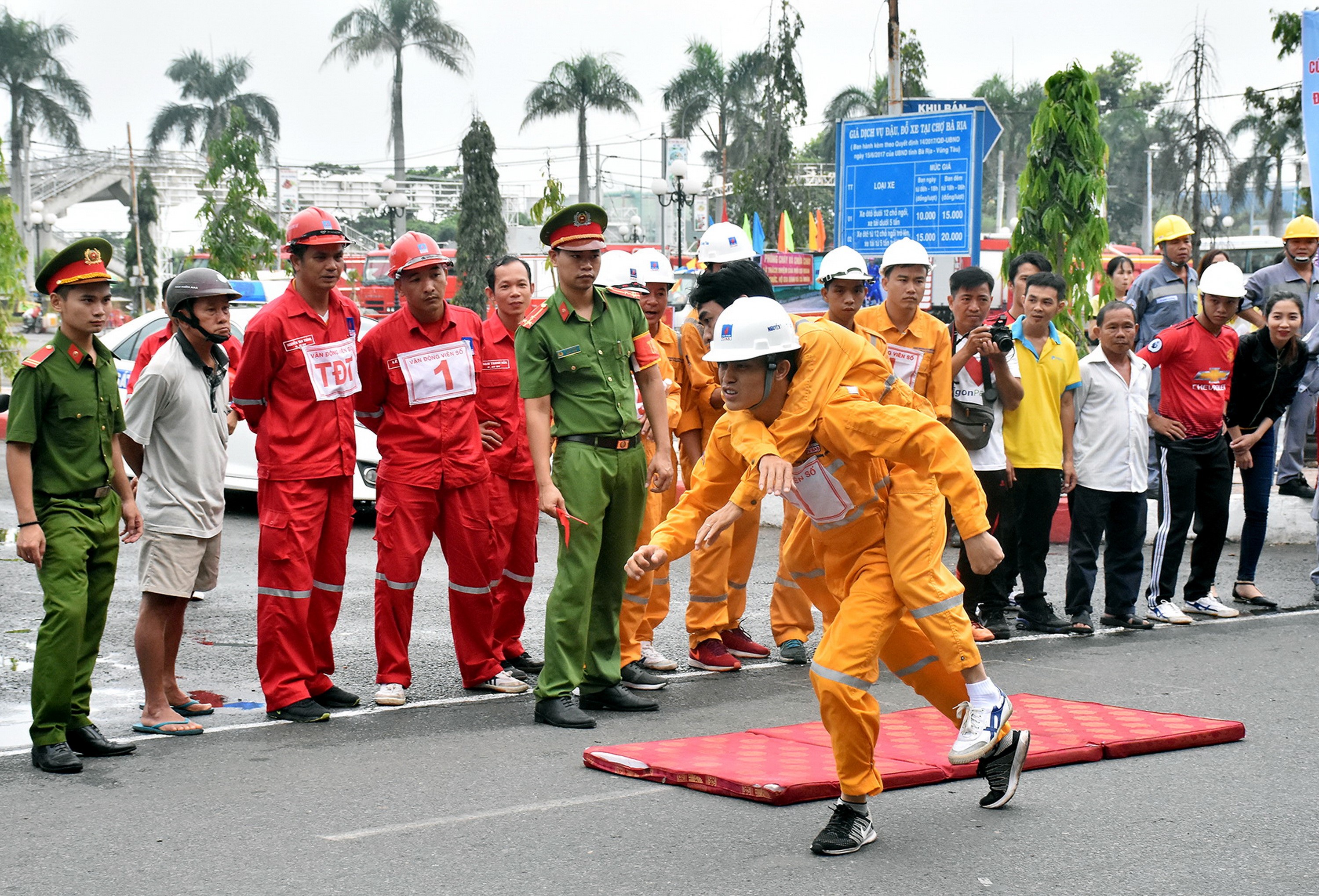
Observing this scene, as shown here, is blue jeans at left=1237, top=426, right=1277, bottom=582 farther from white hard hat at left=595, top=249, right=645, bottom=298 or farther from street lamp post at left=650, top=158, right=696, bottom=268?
street lamp post at left=650, top=158, right=696, bottom=268

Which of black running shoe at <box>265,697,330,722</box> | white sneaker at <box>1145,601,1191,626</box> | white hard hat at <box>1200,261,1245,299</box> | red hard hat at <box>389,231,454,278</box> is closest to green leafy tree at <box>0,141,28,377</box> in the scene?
red hard hat at <box>389,231,454,278</box>

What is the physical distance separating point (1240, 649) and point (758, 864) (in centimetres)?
465

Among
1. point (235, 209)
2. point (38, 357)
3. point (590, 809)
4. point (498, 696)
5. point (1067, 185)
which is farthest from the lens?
point (235, 209)

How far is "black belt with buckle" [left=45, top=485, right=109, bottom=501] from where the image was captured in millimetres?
5824

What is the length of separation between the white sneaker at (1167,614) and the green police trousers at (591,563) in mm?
3819

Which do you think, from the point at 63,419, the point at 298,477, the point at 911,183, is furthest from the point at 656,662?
the point at 911,183

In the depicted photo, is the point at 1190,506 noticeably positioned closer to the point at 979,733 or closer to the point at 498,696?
the point at 498,696

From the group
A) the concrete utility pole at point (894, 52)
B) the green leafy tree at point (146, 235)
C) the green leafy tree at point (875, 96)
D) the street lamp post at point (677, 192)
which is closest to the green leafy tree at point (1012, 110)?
the green leafy tree at point (875, 96)

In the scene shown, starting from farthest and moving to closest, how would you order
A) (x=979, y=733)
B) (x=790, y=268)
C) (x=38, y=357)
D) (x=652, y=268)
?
(x=790, y=268)
(x=652, y=268)
(x=38, y=357)
(x=979, y=733)

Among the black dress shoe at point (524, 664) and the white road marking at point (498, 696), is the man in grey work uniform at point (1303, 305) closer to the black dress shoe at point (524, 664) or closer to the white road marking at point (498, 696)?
the white road marking at point (498, 696)

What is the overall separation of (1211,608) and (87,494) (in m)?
6.71

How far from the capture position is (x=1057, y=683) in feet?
23.8

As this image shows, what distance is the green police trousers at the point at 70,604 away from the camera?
5652 millimetres

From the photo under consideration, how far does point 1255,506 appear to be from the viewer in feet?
31.1
